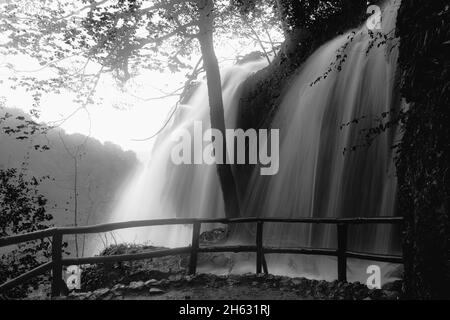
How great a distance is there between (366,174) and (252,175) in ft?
17.5

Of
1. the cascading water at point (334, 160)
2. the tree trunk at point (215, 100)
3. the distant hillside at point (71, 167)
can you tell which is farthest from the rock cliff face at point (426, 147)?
the distant hillside at point (71, 167)

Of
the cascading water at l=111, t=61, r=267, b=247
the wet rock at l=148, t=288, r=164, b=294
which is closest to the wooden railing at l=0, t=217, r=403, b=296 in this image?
the wet rock at l=148, t=288, r=164, b=294

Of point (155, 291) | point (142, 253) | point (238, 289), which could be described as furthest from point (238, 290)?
point (142, 253)

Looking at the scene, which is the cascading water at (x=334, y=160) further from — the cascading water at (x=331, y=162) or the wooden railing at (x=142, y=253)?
the wooden railing at (x=142, y=253)

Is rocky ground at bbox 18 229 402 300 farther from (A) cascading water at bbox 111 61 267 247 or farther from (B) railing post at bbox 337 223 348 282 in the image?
(A) cascading water at bbox 111 61 267 247

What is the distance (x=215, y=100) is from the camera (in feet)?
33.0

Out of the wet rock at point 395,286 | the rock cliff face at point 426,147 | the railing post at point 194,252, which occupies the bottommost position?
the wet rock at point 395,286

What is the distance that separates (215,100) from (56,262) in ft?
23.1

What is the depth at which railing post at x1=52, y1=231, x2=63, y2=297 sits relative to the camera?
12.9ft

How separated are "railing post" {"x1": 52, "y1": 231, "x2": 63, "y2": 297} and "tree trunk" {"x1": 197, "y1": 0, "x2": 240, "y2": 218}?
6155 mm

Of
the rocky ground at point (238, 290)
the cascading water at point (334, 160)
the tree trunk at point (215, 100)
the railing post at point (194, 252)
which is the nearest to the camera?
the rocky ground at point (238, 290)

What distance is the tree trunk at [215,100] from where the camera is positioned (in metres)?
9.59

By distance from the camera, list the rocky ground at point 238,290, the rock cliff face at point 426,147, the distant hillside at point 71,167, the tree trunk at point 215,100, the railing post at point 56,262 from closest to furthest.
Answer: the rock cliff face at point 426,147
the railing post at point 56,262
the rocky ground at point 238,290
the tree trunk at point 215,100
the distant hillside at point 71,167

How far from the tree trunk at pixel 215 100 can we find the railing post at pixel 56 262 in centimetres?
615
